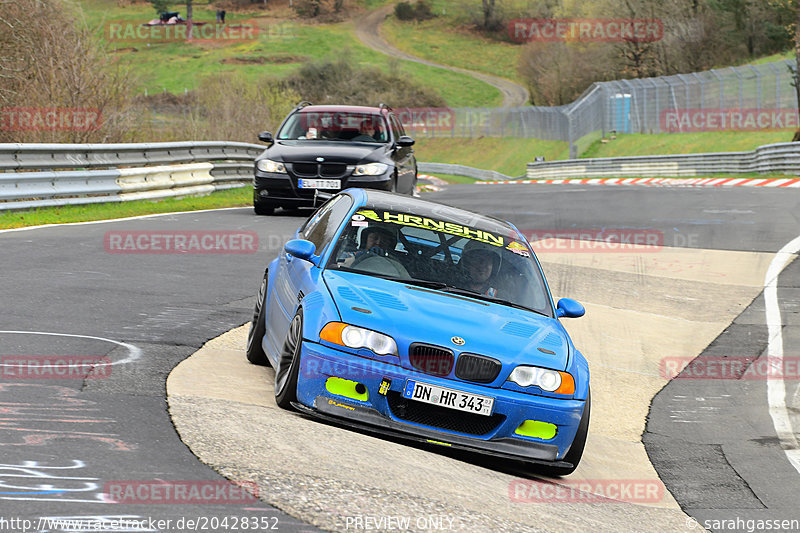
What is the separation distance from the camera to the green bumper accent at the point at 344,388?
6.10 metres

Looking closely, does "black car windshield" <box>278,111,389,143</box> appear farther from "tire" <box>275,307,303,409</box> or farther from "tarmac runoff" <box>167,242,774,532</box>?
"tire" <box>275,307,303,409</box>

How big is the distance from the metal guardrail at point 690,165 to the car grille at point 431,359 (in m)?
30.2

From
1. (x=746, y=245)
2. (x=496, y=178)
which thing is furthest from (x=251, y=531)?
(x=496, y=178)

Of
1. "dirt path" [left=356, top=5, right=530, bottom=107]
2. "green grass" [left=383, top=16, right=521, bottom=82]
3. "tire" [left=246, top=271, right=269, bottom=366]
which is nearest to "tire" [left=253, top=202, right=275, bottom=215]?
"tire" [left=246, top=271, right=269, bottom=366]

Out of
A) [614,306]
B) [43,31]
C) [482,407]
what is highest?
[43,31]

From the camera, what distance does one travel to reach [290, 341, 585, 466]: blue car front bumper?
6.07 m

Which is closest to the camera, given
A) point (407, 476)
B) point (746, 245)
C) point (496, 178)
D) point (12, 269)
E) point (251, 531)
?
point (251, 531)

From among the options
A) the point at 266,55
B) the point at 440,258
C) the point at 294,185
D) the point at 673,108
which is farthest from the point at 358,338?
the point at 266,55

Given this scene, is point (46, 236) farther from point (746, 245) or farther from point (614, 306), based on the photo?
point (746, 245)

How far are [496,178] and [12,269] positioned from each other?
178 ft

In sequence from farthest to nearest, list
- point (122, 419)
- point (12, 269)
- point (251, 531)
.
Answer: point (12, 269), point (122, 419), point (251, 531)

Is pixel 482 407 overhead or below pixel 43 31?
below

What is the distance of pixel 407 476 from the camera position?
17.5 feet

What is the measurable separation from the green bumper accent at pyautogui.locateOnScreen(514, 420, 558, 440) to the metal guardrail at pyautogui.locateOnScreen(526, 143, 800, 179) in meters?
29.8
